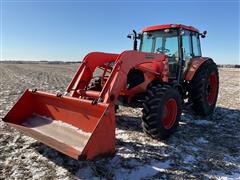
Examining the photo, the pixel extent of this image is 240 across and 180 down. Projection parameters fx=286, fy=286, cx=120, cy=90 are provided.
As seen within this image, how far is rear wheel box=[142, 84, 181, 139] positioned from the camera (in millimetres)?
4883

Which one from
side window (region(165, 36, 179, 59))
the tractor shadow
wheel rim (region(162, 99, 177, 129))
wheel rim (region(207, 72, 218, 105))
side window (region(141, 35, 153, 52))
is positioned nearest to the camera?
the tractor shadow

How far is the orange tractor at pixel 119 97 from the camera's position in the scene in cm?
398

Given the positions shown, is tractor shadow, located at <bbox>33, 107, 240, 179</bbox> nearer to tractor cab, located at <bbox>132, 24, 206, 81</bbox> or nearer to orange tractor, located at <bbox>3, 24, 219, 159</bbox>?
orange tractor, located at <bbox>3, 24, 219, 159</bbox>

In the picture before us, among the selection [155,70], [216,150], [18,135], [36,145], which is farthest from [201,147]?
[18,135]

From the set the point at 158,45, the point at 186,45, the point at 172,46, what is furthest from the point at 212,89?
the point at 158,45

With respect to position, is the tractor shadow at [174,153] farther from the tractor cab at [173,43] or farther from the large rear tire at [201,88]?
the tractor cab at [173,43]

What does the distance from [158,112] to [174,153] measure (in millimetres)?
729

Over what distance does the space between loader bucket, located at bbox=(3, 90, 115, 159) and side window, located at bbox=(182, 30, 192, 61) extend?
10.9ft

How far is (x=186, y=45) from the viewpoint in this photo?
686 cm

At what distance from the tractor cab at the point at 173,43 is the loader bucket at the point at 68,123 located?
2.84 meters

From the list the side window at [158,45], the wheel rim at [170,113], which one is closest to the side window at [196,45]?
the side window at [158,45]

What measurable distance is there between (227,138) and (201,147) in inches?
35.8

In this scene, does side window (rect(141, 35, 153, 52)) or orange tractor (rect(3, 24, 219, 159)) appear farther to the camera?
side window (rect(141, 35, 153, 52))

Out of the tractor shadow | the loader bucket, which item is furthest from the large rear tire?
the loader bucket
